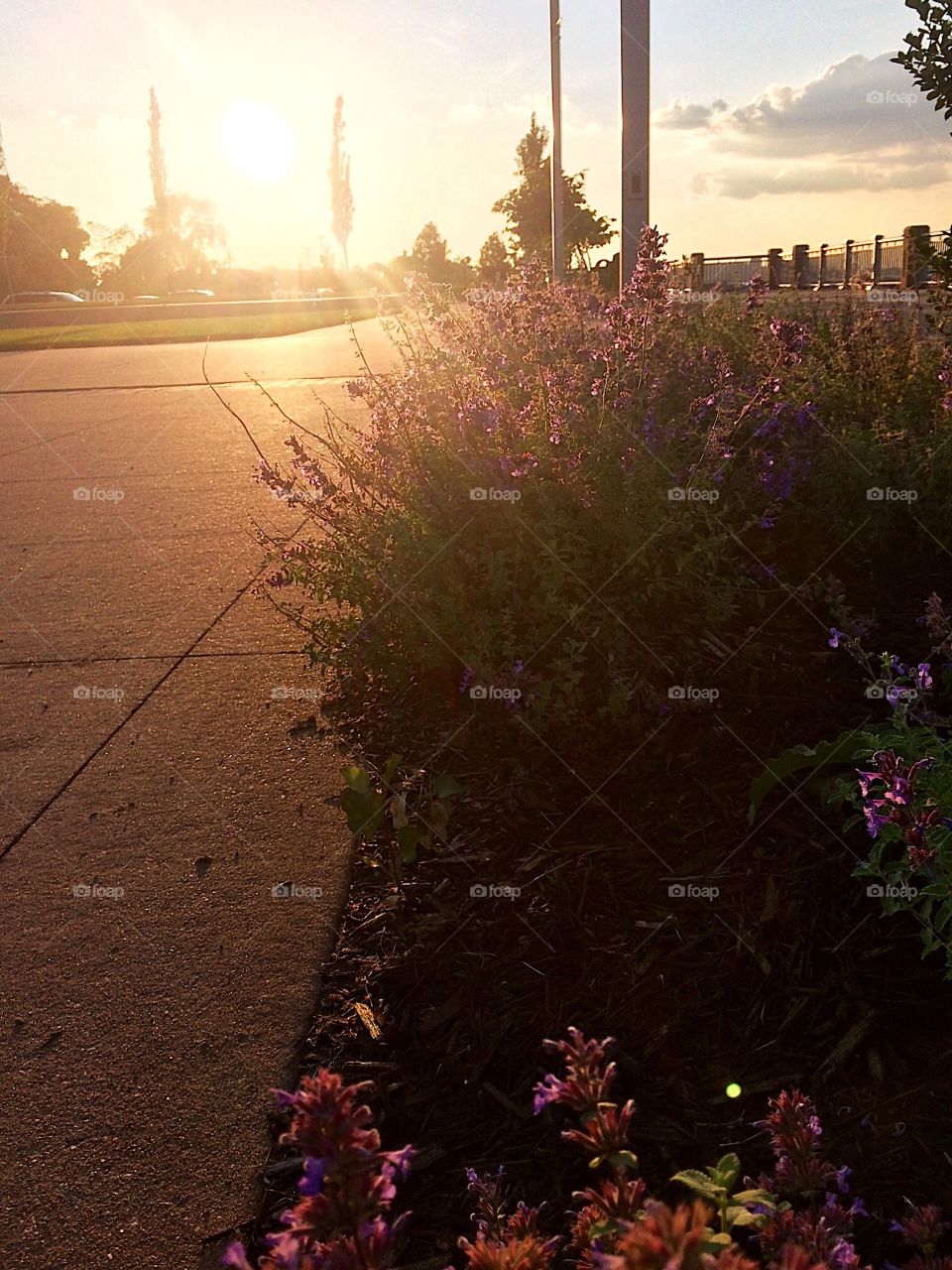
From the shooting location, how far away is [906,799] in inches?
91.1

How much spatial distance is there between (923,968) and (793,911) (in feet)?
1.14

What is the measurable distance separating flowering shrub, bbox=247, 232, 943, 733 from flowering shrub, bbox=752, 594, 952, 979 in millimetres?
788

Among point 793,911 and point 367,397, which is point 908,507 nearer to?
point 367,397

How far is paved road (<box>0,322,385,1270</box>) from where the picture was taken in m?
2.27

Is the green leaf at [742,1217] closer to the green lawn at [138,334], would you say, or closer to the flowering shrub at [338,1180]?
the flowering shrub at [338,1180]

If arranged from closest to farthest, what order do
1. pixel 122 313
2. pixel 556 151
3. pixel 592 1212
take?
1. pixel 592 1212
2. pixel 556 151
3. pixel 122 313

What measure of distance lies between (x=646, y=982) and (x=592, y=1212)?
120 centimetres

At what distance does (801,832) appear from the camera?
3281 millimetres

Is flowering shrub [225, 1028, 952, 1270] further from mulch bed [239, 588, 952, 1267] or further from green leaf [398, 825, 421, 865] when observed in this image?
green leaf [398, 825, 421, 865]

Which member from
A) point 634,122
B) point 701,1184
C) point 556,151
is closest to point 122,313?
point 556,151

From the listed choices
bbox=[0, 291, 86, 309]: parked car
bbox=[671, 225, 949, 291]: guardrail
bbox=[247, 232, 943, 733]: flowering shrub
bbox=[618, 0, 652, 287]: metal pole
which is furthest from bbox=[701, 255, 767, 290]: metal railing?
bbox=[0, 291, 86, 309]: parked car

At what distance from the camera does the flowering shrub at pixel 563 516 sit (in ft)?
13.6

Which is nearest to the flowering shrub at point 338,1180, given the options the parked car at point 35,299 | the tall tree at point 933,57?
the tall tree at point 933,57

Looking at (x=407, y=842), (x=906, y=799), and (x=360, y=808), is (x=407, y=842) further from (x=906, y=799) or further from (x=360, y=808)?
(x=906, y=799)
